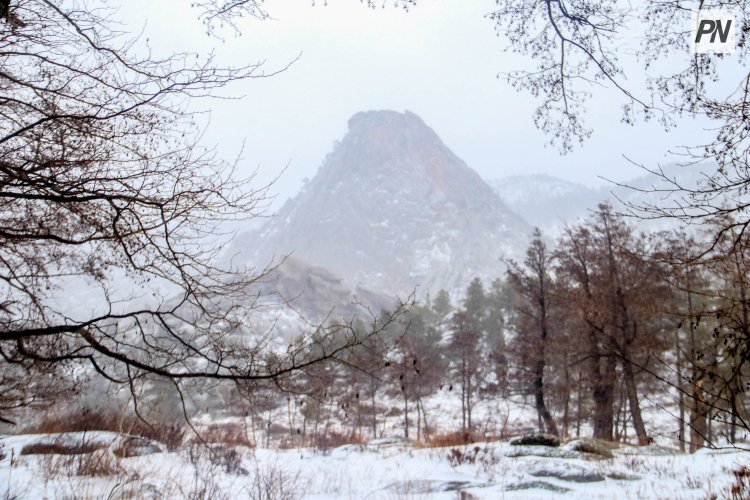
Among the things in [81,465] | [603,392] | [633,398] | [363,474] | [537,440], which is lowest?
[363,474]

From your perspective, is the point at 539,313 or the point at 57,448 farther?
the point at 539,313

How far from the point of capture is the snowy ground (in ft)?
16.8

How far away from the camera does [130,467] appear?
5895mm

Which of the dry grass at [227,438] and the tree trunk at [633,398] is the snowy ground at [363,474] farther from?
the tree trunk at [633,398]

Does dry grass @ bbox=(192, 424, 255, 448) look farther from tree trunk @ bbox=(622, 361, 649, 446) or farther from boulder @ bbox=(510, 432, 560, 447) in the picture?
tree trunk @ bbox=(622, 361, 649, 446)

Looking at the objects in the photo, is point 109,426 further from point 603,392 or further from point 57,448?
point 603,392

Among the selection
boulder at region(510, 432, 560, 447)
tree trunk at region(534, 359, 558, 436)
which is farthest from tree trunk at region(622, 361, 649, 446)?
boulder at region(510, 432, 560, 447)

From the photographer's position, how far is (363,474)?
8.41 meters

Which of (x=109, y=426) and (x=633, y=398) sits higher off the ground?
(x=633, y=398)

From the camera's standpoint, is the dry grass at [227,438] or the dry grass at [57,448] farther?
the dry grass at [227,438]

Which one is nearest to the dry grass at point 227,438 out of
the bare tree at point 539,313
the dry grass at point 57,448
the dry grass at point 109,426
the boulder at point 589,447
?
the dry grass at point 109,426

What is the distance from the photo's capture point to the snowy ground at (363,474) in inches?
201

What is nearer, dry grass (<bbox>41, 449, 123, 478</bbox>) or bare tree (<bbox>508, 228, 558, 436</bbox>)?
dry grass (<bbox>41, 449, 123, 478</bbox>)

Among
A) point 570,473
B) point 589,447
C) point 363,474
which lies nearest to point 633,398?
point 589,447
